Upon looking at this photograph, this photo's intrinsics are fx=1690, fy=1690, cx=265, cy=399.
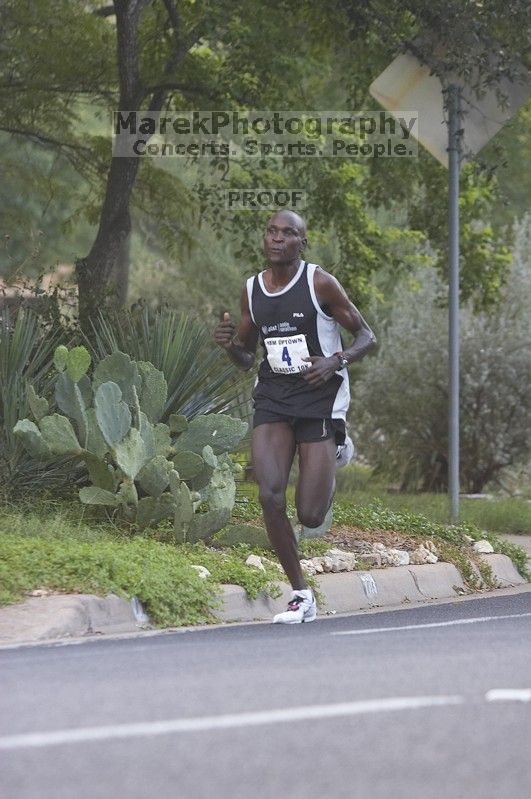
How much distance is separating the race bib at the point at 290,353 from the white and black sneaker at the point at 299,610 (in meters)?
1.17

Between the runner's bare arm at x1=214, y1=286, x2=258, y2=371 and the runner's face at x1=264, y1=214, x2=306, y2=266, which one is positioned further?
the runner's bare arm at x1=214, y1=286, x2=258, y2=371

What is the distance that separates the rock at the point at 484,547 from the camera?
39.5 feet

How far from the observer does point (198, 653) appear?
6.98 meters

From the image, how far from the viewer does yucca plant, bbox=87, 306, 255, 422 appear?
1173cm

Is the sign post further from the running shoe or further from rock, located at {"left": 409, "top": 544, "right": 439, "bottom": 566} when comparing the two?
the running shoe

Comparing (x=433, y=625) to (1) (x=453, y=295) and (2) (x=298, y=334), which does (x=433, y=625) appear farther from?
(1) (x=453, y=295)

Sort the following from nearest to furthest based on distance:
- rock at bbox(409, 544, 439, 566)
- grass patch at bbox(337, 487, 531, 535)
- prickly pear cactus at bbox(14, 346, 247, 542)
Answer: prickly pear cactus at bbox(14, 346, 247, 542)
rock at bbox(409, 544, 439, 566)
grass patch at bbox(337, 487, 531, 535)

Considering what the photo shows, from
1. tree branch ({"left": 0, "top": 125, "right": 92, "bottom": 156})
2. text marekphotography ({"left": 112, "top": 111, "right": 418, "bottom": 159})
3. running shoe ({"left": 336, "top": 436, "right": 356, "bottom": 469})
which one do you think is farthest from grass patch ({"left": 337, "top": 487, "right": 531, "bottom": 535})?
tree branch ({"left": 0, "top": 125, "right": 92, "bottom": 156})

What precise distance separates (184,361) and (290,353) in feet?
10.4

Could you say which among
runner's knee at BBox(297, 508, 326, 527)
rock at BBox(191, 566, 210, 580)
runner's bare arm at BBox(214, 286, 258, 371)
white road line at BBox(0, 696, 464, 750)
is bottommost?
white road line at BBox(0, 696, 464, 750)

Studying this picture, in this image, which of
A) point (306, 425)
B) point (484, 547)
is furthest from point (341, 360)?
point (484, 547)

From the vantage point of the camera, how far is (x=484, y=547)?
12.1m

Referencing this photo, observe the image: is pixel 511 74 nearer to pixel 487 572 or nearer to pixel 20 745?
pixel 487 572

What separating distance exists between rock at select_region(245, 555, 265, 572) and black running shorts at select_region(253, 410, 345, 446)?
1.26 meters
